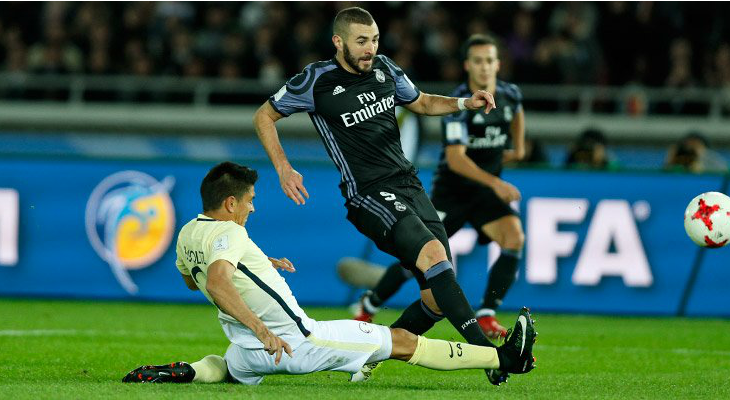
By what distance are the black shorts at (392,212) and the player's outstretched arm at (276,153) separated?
17.2 inches

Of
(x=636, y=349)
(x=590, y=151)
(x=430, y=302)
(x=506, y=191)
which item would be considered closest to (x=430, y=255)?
(x=430, y=302)

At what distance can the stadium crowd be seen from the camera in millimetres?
18703

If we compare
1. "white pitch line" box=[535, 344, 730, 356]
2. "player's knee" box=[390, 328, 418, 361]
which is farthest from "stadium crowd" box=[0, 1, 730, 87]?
"player's knee" box=[390, 328, 418, 361]

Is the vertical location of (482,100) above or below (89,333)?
above

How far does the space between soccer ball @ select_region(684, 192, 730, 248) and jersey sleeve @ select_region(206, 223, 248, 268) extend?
130 inches

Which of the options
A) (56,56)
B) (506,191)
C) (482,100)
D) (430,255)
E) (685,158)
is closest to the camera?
(430,255)

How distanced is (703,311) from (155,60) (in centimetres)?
1052

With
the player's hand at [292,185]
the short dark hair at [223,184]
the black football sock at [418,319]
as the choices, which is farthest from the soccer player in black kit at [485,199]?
the short dark hair at [223,184]

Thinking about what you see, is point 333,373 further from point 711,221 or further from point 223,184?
point 711,221

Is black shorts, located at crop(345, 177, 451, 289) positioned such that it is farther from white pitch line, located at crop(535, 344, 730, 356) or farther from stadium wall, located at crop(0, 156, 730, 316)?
stadium wall, located at crop(0, 156, 730, 316)

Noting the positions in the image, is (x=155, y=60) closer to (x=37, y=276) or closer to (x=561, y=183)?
(x=37, y=276)

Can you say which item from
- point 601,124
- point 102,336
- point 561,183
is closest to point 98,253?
point 102,336

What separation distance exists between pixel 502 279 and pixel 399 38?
917 cm

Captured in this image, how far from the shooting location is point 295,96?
746 cm
